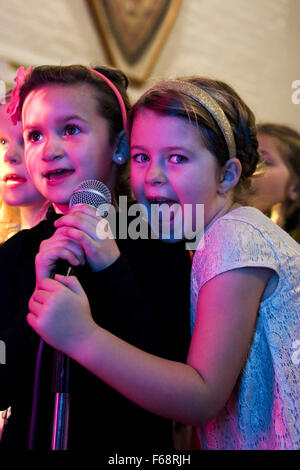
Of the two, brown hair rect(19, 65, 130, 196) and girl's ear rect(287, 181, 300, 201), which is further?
girl's ear rect(287, 181, 300, 201)

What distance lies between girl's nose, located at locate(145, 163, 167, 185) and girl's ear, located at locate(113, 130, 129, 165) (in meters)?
0.11

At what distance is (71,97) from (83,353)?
517 millimetres

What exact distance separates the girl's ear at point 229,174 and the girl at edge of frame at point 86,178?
0.51ft

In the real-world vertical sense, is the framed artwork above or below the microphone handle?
above

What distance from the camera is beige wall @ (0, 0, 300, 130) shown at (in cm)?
192

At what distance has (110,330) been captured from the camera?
89 cm

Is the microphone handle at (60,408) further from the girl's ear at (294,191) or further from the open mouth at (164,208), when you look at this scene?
the girl's ear at (294,191)

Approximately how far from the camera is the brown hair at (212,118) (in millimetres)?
974

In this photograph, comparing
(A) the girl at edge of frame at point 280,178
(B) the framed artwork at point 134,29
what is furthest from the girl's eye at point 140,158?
(B) the framed artwork at point 134,29

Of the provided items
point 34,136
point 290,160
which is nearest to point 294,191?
point 290,160

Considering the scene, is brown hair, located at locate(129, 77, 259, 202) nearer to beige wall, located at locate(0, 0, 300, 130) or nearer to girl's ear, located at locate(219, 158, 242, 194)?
girl's ear, located at locate(219, 158, 242, 194)

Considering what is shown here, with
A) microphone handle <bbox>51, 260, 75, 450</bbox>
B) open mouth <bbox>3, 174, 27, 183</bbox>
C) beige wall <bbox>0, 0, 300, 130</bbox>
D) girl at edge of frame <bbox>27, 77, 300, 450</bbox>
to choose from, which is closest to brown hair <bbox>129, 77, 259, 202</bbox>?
girl at edge of frame <bbox>27, 77, 300, 450</bbox>

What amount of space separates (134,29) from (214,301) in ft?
5.76
